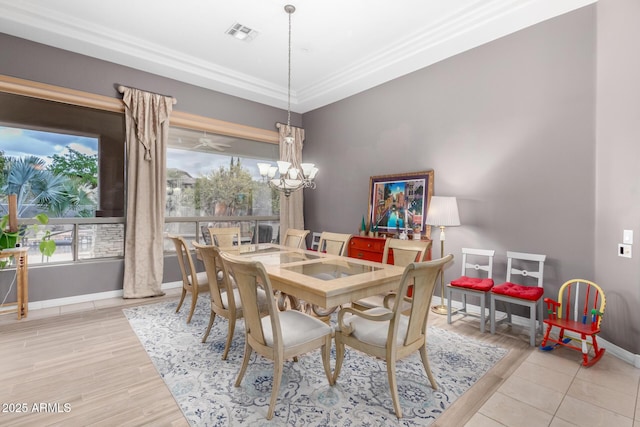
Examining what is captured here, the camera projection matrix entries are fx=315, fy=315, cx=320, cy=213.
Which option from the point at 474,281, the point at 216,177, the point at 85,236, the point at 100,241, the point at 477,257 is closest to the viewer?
the point at 474,281

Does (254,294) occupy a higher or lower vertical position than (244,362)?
higher

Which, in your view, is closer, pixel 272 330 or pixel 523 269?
pixel 272 330

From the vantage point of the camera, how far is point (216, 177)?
5410 millimetres

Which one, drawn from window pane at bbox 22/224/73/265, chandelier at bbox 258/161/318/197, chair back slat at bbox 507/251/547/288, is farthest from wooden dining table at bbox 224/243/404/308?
window pane at bbox 22/224/73/265

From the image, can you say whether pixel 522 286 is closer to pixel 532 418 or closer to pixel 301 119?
pixel 532 418

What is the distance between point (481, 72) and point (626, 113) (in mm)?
1514

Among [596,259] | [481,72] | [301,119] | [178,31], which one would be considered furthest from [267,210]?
[596,259]

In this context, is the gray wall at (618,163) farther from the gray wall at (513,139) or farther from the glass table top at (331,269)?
the glass table top at (331,269)

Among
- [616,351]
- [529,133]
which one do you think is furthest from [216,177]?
[616,351]

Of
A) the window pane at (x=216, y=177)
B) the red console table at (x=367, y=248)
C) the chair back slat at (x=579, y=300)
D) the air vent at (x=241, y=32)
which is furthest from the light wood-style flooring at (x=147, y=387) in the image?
the air vent at (x=241, y=32)

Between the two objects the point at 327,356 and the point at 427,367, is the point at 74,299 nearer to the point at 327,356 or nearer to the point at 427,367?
the point at 327,356

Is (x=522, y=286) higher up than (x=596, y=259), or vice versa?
(x=596, y=259)

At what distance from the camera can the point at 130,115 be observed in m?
4.28

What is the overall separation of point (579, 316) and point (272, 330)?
117 inches
